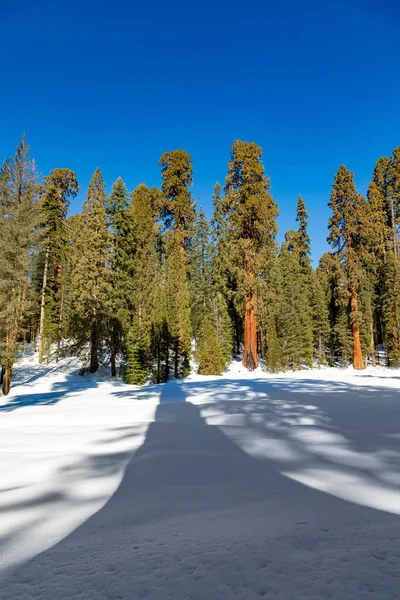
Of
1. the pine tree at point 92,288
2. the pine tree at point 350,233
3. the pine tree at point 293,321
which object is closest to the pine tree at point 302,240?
the pine tree at point 293,321

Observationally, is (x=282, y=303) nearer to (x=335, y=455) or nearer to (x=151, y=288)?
(x=151, y=288)

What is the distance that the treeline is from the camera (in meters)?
15.2

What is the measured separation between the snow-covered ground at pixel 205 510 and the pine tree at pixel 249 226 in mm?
15450

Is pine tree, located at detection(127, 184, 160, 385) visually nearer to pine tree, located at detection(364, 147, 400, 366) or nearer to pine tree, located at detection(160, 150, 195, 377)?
pine tree, located at detection(160, 150, 195, 377)

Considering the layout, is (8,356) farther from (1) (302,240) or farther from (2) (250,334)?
(1) (302,240)

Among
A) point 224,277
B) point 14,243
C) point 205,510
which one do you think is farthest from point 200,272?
point 205,510

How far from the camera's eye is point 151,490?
230 centimetres

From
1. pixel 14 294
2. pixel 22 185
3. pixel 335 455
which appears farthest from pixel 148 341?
pixel 335 455

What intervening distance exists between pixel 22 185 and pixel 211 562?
17.2 metres

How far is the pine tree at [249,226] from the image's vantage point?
784 inches

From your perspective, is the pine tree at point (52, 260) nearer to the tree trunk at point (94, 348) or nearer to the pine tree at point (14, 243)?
the tree trunk at point (94, 348)

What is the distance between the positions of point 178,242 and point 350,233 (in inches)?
468

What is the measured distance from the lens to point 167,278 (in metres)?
22.9

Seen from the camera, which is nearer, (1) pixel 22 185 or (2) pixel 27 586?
(2) pixel 27 586
